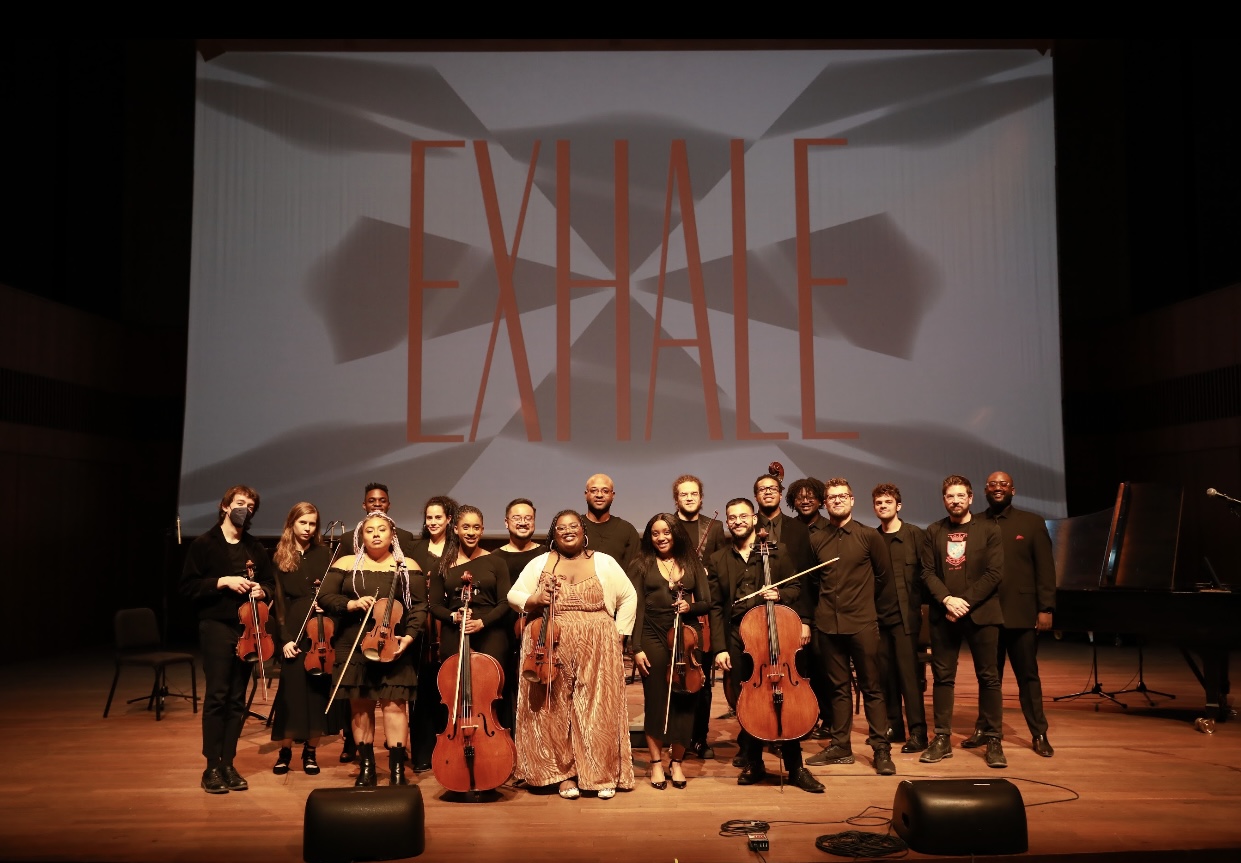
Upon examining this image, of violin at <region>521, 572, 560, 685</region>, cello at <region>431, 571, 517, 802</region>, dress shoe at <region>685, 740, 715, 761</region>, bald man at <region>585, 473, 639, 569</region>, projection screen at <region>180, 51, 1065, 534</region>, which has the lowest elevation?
dress shoe at <region>685, 740, 715, 761</region>

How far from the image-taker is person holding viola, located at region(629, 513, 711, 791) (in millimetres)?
4832

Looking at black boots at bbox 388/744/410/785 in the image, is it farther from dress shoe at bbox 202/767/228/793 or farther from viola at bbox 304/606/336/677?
dress shoe at bbox 202/767/228/793

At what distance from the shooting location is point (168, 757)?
5.49 m

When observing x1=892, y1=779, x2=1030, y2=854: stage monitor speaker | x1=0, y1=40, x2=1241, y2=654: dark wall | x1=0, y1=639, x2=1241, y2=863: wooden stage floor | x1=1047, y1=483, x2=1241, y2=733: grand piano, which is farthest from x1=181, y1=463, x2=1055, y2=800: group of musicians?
x1=0, y1=40, x2=1241, y2=654: dark wall

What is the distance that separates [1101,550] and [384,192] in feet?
20.4

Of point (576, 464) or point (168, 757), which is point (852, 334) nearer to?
point (576, 464)

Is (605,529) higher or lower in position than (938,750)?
higher

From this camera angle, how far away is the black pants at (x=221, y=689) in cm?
468

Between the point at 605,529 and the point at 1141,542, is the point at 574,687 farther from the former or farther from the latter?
the point at 1141,542

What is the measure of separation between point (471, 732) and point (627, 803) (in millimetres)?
736

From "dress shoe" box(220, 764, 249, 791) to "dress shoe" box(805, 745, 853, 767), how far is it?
2667mm

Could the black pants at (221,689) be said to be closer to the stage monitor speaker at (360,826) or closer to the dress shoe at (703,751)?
the stage monitor speaker at (360,826)

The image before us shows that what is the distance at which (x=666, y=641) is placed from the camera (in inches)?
192

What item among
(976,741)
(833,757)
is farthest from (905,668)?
(833,757)
